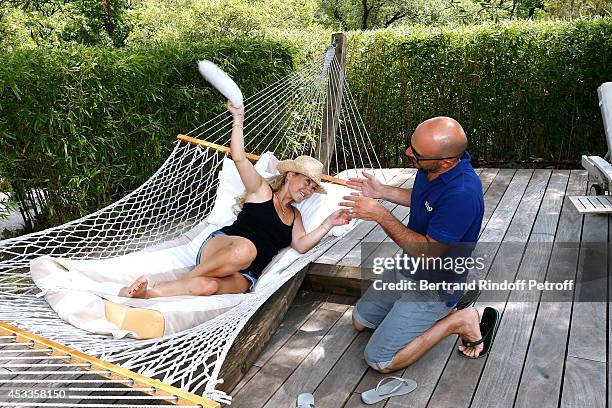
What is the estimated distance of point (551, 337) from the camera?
2053mm

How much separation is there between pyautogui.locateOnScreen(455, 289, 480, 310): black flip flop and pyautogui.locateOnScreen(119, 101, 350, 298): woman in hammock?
0.57 m

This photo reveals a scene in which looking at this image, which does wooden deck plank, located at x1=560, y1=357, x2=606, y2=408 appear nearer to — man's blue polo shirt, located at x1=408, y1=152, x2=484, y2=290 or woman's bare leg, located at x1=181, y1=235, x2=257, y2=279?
man's blue polo shirt, located at x1=408, y1=152, x2=484, y2=290

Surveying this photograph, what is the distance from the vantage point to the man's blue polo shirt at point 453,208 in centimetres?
180

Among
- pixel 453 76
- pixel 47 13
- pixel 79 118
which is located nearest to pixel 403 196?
pixel 79 118

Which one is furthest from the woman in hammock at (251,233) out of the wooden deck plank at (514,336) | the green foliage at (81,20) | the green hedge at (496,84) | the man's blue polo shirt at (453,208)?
the green foliage at (81,20)

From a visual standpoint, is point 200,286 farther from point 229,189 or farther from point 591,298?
point 591,298

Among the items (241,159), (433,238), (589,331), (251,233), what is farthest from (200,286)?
(589,331)

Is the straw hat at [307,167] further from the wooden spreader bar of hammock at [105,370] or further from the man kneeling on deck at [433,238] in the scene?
the wooden spreader bar of hammock at [105,370]

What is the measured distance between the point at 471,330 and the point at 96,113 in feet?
7.88

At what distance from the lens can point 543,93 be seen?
173 inches

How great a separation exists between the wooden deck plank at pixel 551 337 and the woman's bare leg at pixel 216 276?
43.1 inches

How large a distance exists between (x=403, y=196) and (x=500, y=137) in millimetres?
2759

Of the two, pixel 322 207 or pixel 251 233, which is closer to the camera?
pixel 251 233

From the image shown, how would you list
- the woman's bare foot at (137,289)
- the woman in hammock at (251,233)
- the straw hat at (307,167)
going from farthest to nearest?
1. the straw hat at (307,167)
2. the woman in hammock at (251,233)
3. the woman's bare foot at (137,289)
